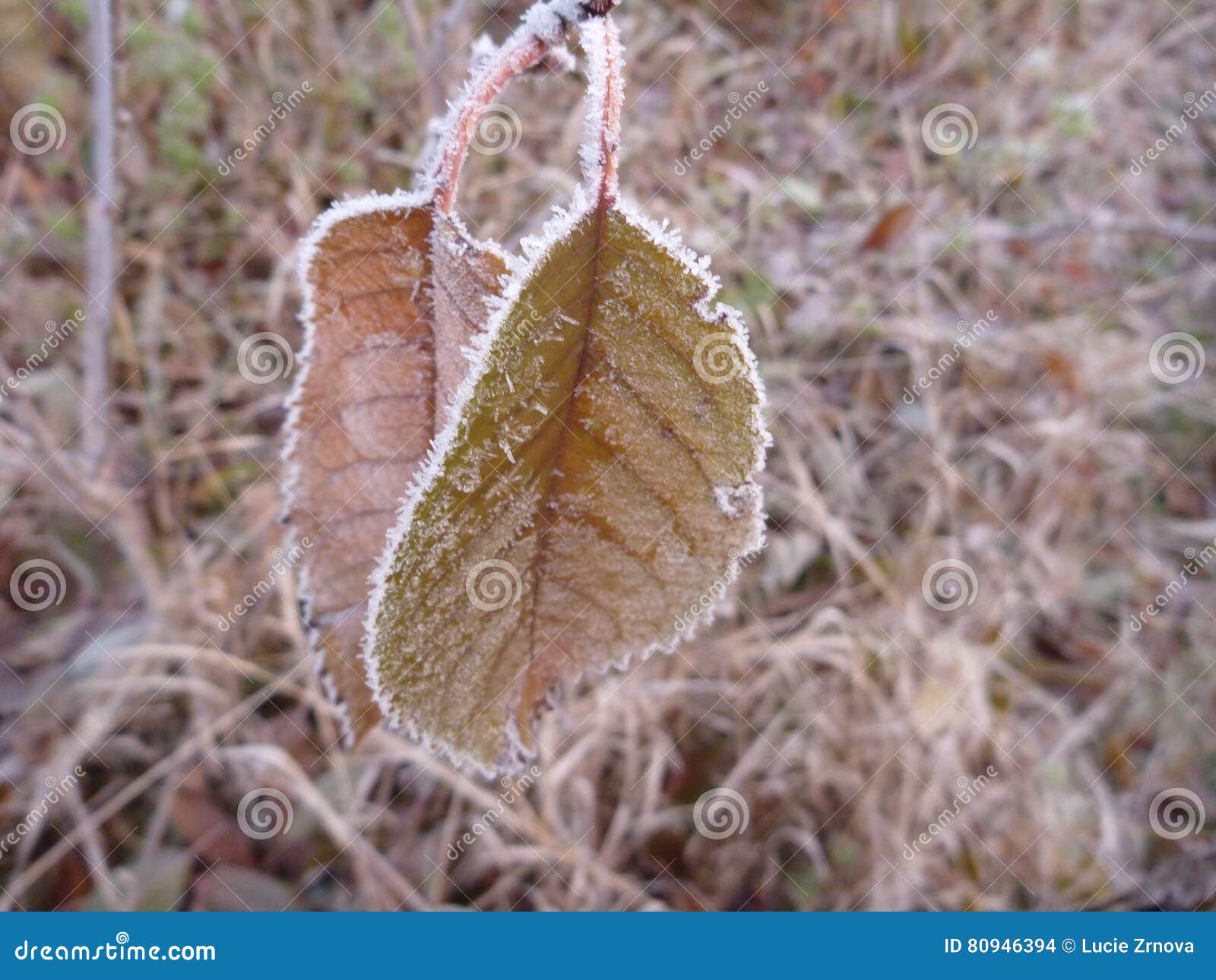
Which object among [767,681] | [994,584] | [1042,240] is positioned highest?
[1042,240]

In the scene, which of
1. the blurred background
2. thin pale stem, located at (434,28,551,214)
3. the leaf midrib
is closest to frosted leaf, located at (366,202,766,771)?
the leaf midrib

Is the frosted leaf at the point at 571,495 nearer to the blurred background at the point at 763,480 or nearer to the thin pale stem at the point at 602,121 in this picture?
the thin pale stem at the point at 602,121

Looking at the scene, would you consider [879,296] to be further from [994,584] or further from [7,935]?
[7,935]

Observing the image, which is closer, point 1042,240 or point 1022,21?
point 1042,240

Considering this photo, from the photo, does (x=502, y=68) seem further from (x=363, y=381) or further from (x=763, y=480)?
(x=763, y=480)

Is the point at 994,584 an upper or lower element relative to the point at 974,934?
upper

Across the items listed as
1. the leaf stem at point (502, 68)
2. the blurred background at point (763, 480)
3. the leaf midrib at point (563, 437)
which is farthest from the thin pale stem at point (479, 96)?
the blurred background at point (763, 480)

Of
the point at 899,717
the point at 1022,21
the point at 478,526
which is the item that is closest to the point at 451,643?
the point at 478,526

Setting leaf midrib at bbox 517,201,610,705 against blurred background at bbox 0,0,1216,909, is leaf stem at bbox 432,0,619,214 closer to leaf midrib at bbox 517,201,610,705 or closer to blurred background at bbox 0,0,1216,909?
leaf midrib at bbox 517,201,610,705
